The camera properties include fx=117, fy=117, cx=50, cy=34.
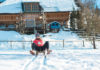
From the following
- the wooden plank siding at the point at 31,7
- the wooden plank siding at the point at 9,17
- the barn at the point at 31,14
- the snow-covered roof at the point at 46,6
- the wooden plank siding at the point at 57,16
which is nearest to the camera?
the barn at the point at 31,14

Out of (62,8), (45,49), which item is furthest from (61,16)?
(45,49)

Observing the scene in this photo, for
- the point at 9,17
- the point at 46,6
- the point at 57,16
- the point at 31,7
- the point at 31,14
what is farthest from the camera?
the point at 46,6

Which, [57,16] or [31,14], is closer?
[57,16]

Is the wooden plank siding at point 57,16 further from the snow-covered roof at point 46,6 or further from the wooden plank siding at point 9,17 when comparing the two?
the wooden plank siding at point 9,17

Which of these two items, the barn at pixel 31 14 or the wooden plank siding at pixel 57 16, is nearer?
the barn at pixel 31 14

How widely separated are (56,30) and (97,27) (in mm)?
7100

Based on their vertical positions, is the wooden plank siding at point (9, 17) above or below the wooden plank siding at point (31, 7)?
below

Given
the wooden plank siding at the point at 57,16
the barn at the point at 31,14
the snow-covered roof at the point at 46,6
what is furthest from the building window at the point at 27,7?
the wooden plank siding at the point at 57,16

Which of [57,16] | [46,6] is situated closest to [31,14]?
[46,6]

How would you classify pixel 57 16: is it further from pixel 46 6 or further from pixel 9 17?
pixel 9 17

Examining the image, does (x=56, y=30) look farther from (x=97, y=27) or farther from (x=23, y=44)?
(x=23, y=44)

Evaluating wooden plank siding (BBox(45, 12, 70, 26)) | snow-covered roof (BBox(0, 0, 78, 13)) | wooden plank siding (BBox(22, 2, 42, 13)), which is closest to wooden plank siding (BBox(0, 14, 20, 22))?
snow-covered roof (BBox(0, 0, 78, 13))

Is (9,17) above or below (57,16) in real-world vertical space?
below

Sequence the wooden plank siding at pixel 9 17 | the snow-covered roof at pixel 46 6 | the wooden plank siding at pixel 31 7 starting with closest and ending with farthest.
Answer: the wooden plank siding at pixel 9 17 < the snow-covered roof at pixel 46 6 < the wooden plank siding at pixel 31 7
